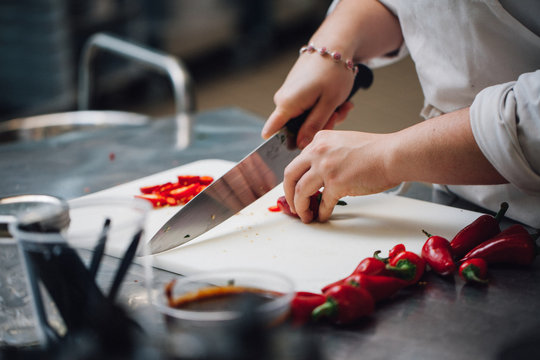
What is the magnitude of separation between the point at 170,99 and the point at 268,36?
63.6 inches

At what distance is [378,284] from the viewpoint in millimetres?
851

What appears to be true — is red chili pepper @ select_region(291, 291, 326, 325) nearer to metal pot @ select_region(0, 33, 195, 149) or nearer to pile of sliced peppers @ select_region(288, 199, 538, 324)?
pile of sliced peppers @ select_region(288, 199, 538, 324)

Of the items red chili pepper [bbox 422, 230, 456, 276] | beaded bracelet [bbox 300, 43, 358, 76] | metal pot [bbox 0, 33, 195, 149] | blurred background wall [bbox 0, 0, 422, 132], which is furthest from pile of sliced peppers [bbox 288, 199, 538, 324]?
metal pot [bbox 0, 33, 195, 149]

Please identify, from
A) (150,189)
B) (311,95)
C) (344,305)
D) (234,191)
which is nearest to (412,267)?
(344,305)

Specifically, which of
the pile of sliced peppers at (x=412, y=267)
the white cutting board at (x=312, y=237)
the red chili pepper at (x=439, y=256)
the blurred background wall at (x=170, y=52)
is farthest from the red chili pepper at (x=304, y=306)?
the blurred background wall at (x=170, y=52)

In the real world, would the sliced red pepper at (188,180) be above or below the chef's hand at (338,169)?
below

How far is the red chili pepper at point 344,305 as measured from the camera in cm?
79

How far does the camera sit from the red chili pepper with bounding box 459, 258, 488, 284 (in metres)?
0.90

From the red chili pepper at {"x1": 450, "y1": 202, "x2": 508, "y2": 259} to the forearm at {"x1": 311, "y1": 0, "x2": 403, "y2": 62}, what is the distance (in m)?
0.49

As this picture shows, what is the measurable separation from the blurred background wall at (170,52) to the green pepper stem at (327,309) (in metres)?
0.93

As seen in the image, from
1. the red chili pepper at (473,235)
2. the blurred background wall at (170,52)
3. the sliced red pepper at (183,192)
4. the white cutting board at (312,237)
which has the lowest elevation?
the blurred background wall at (170,52)

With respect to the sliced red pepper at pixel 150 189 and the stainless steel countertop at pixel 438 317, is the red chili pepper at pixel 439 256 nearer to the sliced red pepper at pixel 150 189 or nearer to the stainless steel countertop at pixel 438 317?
the stainless steel countertop at pixel 438 317

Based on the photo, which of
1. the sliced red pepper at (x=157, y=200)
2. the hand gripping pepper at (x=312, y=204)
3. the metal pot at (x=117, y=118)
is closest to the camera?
the hand gripping pepper at (x=312, y=204)

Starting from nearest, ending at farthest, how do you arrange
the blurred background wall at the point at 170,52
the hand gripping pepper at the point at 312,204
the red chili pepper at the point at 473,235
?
the red chili pepper at the point at 473,235 → the hand gripping pepper at the point at 312,204 → the blurred background wall at the point at 170,52
